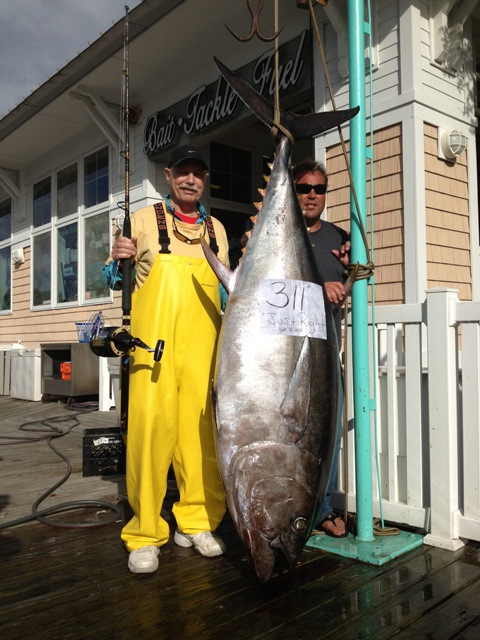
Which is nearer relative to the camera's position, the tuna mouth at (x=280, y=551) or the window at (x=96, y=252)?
the tuna mouth at (x=280, y=551)

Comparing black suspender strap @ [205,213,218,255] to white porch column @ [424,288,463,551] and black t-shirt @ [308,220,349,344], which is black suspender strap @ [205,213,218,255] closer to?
black t-shirt @ [308,220,349,344]

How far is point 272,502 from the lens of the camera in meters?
1.66

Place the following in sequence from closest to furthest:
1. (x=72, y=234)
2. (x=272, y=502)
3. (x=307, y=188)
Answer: (x=272, y=502)
(x=307, y=188)
(x=72, y=234)

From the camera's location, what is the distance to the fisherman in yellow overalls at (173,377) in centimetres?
222

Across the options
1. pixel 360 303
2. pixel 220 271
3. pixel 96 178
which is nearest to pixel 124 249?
pixel 220 271

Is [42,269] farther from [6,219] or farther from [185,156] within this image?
[185,156]

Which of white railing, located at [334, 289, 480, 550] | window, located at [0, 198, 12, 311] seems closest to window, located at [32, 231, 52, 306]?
window, located at [0, 198, 12, 311]

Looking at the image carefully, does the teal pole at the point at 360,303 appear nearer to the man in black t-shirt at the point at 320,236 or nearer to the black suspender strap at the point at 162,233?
the man in black t-shirt at the point at 320,236

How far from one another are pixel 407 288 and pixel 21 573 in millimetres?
3340

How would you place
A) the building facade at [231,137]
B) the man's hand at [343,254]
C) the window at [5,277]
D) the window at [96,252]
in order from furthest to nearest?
1. the window at [5,277]
2. the window at [96,252]
3. the building facade at [231,137]
4. the man's hand at [343,254]

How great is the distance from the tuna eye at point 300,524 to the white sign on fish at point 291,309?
59cm

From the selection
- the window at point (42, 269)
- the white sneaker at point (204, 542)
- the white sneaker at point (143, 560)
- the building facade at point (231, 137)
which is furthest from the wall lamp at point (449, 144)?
the window at point (42, 269)

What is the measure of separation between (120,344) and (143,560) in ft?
2.80

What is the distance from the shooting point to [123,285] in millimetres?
2328
